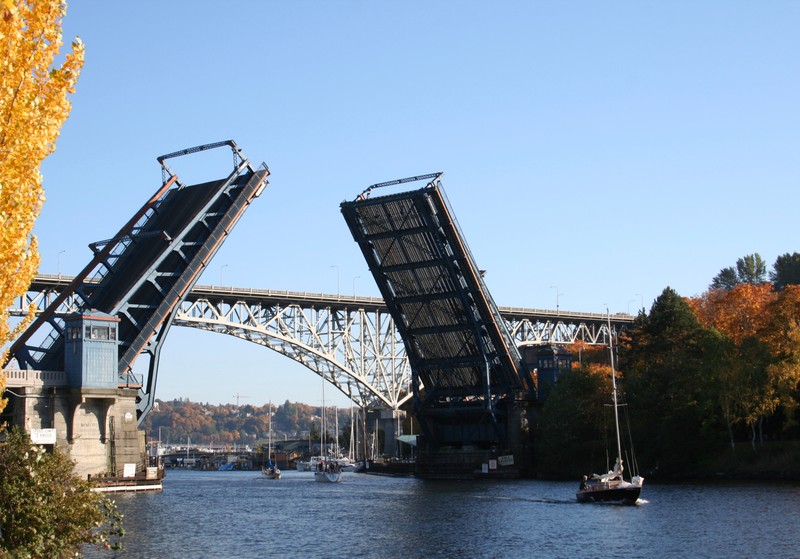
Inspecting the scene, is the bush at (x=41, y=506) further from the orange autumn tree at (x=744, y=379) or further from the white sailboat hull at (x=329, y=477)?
the white sailboat hull at (x=329, y=477)

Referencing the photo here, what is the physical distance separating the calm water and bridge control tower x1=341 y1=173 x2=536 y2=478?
7.84 meters

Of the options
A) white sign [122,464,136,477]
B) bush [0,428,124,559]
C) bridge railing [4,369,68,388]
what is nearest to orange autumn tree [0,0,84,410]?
bush [0,428,124,559]

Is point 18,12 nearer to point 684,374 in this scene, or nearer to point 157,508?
point 157,508

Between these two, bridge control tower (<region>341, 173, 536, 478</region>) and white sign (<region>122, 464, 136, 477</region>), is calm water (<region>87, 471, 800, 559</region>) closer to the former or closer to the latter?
white sign (<region>122, 464, 136, 477</region>)

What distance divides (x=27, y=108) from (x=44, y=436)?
33457 millimetres

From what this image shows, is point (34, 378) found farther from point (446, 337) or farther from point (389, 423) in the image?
point (389, 423)

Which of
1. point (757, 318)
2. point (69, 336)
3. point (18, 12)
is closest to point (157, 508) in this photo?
point (69, 336)

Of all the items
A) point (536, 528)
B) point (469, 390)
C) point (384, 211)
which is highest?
point (384, 211)

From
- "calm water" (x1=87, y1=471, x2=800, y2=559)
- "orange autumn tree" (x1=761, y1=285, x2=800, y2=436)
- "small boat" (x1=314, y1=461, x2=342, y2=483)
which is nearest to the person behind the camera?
"calm water" (x1=87, y1=471, x2=800, y2=559)

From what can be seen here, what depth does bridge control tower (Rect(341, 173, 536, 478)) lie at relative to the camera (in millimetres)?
46188

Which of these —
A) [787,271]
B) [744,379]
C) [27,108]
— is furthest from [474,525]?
[787,271]

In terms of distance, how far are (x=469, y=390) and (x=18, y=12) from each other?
46826 millimetres

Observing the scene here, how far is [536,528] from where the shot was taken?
3164cm

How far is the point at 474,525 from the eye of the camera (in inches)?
1291
